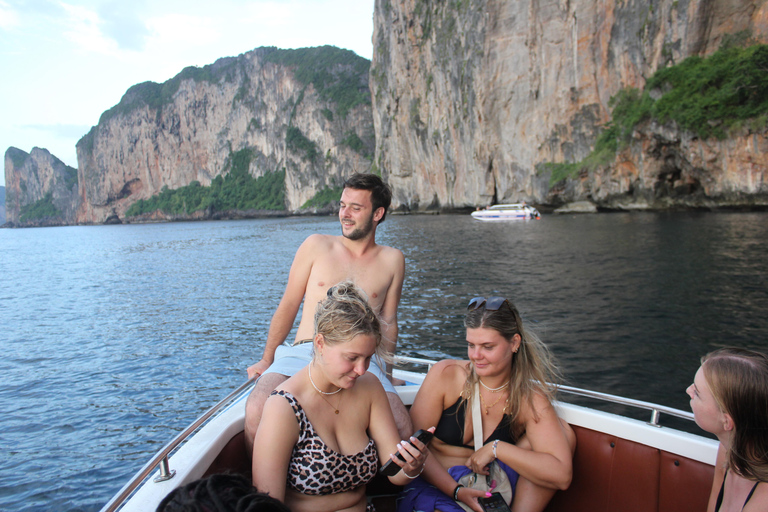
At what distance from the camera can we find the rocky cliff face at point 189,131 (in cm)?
11800

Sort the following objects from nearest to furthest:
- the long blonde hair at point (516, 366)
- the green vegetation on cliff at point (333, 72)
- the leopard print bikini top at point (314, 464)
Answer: the leopard print bikini top at point (314, 464)
the long blonde hair at point (516, 366)
the green vegetation on cliff at point (333, 72)

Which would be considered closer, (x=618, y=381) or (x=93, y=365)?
(x=618, y=381)

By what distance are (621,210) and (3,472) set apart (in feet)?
138

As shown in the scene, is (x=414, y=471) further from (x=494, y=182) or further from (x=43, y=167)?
(x=43, y=167)

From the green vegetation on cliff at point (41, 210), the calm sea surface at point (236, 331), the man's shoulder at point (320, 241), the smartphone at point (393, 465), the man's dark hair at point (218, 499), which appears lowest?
the calm sea surface at point (236, 331)

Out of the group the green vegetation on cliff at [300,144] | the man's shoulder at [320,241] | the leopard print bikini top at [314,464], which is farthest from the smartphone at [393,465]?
the green vegetation on cliff at [300,144]

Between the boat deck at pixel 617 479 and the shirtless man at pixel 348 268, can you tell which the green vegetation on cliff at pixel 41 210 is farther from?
the boat deck at pixel 617 479

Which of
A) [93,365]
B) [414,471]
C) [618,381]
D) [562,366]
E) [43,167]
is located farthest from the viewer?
[43,167]

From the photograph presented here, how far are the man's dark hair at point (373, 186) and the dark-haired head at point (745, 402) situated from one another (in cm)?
177

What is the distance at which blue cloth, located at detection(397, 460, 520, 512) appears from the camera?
2.14 m

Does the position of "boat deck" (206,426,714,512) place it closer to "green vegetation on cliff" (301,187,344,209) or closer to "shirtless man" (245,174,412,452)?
"shirtless man" (245,174,412,452)

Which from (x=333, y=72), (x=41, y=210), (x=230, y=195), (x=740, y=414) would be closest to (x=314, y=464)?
(x=740, y=414)

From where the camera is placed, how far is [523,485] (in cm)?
226

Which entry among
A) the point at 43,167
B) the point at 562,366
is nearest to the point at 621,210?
the point at 562,366
